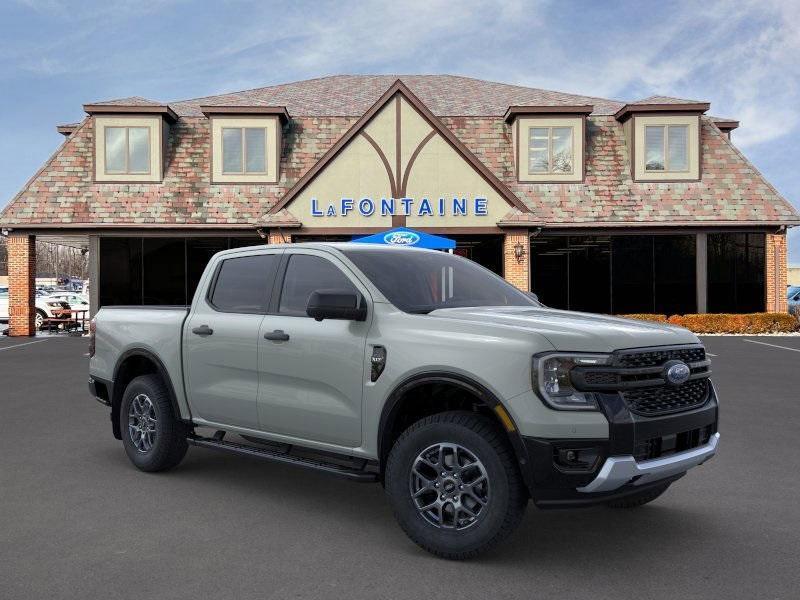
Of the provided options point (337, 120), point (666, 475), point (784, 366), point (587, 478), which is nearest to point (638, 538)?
point (666, 475)

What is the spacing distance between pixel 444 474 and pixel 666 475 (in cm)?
125

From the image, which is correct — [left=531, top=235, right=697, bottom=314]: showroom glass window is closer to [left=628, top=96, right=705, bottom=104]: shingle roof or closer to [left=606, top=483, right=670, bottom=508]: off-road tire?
[left=628, top=96, right=705, bottom=104]: shingle roof

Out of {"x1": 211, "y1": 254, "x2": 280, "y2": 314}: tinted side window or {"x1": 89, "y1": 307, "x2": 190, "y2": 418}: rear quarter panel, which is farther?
{"x1": 89, "y1": 307, "x2": 190, "y2": 418}: rear quarter panel

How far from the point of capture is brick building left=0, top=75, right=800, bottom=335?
22766 mm

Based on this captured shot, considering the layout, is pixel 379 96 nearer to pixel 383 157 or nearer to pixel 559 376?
pixel 383 157

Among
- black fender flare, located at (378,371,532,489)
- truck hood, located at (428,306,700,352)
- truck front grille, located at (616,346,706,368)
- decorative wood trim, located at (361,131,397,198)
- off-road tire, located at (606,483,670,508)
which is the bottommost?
off-road tire, located at (606,483,670,508)

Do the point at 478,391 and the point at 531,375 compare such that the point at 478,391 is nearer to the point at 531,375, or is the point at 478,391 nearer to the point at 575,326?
the point at 531,375

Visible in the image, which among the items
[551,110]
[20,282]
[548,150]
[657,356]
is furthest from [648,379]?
[20,282]

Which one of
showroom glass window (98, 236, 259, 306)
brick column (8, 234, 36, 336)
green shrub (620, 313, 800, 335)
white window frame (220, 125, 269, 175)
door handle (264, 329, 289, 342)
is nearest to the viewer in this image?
door handle (264, 329, 289, 342)

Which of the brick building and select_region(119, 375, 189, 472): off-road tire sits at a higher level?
the brick building

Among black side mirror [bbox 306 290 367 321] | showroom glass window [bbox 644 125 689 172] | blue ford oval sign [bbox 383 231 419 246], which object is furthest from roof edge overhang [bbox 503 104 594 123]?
black side mirror [bbox 306 290 367 321]

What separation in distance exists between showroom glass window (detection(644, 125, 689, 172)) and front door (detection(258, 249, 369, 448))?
2114 cm

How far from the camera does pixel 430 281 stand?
18.2 ft

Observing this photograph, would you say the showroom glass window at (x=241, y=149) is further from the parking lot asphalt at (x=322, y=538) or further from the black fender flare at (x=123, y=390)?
the black fender flare at (x=123, y=390)
